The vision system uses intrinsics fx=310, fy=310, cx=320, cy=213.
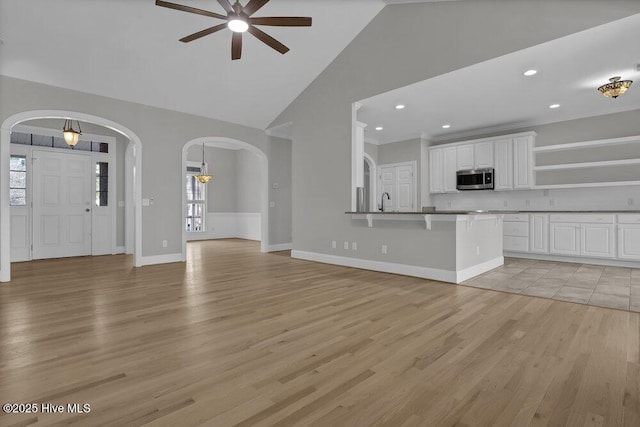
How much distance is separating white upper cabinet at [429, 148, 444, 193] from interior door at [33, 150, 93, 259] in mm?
7998

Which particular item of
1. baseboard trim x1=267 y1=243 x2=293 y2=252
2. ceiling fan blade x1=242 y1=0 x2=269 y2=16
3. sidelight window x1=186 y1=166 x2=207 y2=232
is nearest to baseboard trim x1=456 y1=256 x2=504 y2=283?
ceiling fan blade x1=242 y1=0 x2=269 y2=16

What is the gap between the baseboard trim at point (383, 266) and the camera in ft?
14.0

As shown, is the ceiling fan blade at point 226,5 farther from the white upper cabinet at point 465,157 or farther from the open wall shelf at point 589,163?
the open wall shelf at point 589,163

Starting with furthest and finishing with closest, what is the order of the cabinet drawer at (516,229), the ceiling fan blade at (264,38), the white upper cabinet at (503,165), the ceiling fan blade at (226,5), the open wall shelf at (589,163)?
the white upper cabinet at (503,165) → the cabinet drawer at (516,229) → the open wall shelf at (589,163) → the ceiling fan blade at (264,38) → the ceiling fan blade at (226,5)

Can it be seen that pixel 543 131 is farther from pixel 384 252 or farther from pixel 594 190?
pixel 384 252

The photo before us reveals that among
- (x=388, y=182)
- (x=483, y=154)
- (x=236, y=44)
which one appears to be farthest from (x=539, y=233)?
(x=236, y=44)

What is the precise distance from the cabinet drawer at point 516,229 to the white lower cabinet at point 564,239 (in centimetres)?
41

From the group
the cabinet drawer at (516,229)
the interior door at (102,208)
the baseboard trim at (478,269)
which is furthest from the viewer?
the interior door at (102,208)

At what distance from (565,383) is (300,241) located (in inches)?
196

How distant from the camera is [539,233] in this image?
5.99 meters

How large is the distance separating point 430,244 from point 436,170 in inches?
151

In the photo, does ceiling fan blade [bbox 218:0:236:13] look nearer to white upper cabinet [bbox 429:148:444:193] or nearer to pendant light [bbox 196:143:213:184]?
white upper cabinet [bbox 429:148:444:193]

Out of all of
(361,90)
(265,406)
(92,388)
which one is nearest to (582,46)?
(361,90)

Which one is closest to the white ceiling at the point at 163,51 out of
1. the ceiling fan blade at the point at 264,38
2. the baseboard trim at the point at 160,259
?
the ceiling fan blade at the point at 264,38
